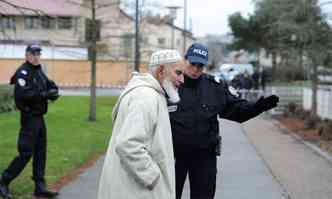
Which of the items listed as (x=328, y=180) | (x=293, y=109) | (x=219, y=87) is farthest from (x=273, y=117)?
(x=219, y=87)

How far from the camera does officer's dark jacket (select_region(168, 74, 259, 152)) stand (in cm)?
562

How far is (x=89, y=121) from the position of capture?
19.2m

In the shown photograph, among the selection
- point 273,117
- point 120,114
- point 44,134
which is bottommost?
point 273,117

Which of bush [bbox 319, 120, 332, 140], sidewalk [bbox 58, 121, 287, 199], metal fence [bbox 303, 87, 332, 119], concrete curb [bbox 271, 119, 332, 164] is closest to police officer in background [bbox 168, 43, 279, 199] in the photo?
sidewalk [bbox 58, 121, 287, 199]

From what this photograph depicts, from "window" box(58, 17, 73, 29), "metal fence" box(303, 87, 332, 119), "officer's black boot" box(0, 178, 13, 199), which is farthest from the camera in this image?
"metal fence" box(303, 87, 332, 119)

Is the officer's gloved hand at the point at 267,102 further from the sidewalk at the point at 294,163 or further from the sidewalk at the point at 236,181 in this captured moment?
the sidewalk at the point at 294,163

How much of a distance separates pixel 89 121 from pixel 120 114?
15.3 m

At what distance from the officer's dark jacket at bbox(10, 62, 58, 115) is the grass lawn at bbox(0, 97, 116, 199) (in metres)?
1.09

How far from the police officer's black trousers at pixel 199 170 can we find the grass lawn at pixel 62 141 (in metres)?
2.86

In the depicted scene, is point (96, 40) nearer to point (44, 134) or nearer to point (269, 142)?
point (269, 142)

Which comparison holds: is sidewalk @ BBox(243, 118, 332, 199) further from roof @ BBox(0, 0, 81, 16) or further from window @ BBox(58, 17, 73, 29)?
window @ BBox(58, 17, 73, 29)

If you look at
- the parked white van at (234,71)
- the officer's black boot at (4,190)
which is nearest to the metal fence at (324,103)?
the officer's black boot at (4,190)

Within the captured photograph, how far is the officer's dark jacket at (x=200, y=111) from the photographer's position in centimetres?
562

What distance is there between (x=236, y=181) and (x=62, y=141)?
5302 millimetres
